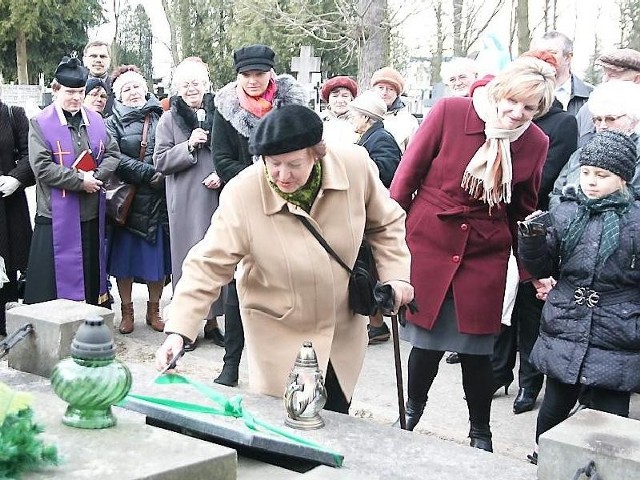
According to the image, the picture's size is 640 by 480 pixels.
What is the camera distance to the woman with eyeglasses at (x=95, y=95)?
21.6 feet

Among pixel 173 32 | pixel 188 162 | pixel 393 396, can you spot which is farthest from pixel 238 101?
pixel 173 32

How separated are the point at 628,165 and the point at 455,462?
1.53m

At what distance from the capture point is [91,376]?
2.14 m

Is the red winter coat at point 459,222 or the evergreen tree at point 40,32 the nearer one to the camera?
the red winter coat at point 459,222

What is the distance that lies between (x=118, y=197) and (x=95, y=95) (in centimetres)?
104

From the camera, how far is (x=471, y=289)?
3.75 meters

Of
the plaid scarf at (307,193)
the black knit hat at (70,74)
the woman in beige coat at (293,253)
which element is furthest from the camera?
the black knit hat at (70,74)

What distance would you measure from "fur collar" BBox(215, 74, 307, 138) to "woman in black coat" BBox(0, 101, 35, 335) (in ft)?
5.32

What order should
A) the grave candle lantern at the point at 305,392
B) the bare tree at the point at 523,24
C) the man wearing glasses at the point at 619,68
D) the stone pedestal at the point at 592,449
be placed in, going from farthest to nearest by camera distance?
the bare tree at the point at 523,24
the man wearing glasses at the point at 619,68
the grave candle lantern at the point at 305,392
the stone pedestal at the point at 592,449

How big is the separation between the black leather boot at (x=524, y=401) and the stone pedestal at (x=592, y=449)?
2374mm

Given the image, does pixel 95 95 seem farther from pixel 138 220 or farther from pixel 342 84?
pixel 342 84

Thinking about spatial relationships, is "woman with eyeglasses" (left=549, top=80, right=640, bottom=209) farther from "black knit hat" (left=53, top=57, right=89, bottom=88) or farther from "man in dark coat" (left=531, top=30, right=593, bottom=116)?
"black knit hat" (left=53, top=57, right=89, bottom=88)

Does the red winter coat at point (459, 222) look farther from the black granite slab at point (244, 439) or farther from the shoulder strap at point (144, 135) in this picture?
the shoulder strap at point (144, 135)

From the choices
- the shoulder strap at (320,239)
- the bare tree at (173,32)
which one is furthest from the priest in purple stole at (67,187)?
the bare tree at (173,32)
